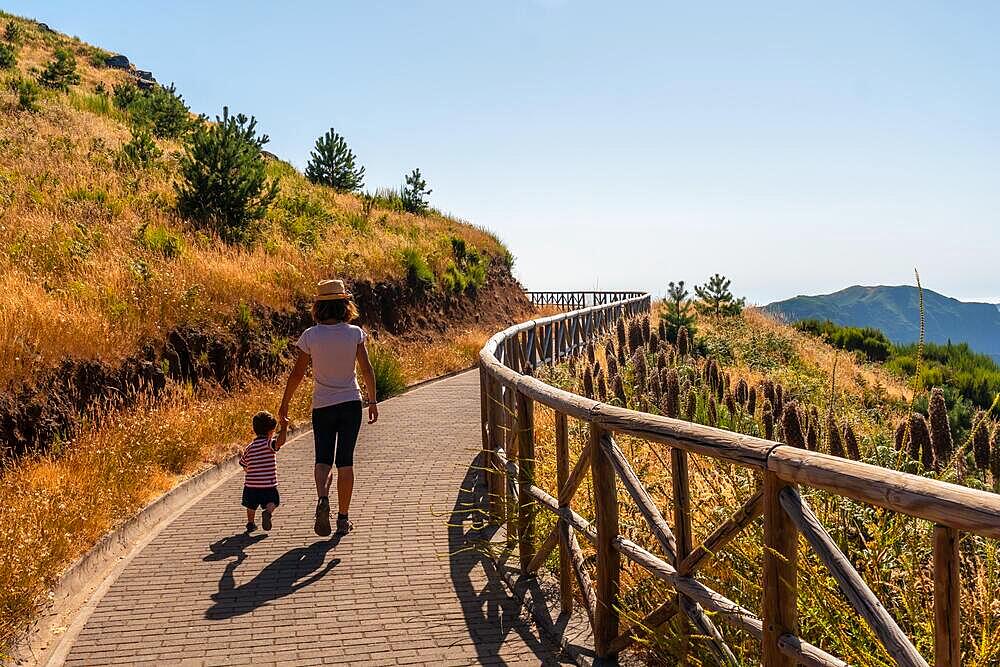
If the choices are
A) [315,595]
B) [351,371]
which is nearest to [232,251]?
[351,371]

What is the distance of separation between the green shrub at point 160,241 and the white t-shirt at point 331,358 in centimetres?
913

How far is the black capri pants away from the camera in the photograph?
7258mm

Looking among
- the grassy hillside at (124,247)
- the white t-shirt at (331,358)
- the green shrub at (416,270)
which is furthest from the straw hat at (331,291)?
the green shrub at (416,270)

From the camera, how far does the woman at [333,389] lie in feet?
23.6

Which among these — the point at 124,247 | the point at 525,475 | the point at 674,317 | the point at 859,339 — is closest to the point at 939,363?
the point at 859,339

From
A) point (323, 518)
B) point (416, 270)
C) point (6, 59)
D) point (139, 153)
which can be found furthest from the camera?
point (6, 59)

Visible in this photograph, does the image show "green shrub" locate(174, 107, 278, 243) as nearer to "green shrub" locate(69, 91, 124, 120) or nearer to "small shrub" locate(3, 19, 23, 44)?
"green shrub" locate(69, 91, 124, 120)

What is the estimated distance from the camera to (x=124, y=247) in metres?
14.8

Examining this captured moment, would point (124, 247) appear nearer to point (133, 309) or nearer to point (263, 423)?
point (133, 309)

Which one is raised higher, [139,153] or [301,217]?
[139,153]

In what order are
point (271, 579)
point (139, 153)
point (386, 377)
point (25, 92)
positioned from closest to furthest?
point (271, 579), point (386, 377), point (139, 153), point (25, 92)

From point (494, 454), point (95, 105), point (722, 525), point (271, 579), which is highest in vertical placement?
point (95, 105)

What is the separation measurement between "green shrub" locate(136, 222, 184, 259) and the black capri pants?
924cm

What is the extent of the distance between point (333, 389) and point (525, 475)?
6.81 feet
